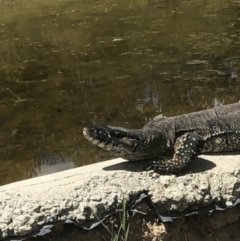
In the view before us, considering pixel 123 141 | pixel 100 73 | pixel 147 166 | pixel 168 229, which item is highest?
pixel 123 141

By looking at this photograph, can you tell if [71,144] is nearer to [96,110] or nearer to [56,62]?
[96,110]

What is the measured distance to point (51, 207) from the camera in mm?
3881

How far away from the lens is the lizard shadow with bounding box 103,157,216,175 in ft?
14.3

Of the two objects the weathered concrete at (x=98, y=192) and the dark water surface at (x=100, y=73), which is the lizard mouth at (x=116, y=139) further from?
the dark water surface at (x=100, y=73)

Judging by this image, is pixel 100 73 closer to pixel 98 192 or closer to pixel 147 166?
pixel 147 166

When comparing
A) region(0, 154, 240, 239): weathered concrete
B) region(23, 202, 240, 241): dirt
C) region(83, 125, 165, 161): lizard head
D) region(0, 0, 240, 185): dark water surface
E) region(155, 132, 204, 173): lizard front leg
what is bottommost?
region(0, 0, 240, 185): dark water surface

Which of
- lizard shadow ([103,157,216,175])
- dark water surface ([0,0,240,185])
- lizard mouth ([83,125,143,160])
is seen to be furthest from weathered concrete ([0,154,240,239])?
dark water surface ([0,0,240,185])

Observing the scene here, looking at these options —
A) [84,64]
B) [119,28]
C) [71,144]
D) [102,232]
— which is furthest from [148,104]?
[119,28]

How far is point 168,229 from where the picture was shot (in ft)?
13.4

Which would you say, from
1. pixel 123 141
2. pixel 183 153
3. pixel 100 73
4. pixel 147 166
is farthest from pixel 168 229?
pixel 100 73

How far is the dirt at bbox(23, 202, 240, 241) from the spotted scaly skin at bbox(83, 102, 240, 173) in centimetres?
39

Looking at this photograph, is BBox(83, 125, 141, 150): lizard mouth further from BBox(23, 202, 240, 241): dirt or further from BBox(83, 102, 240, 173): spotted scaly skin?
BBox(23, 202, 240, 241): dirt

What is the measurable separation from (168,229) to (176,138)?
2.78 ft

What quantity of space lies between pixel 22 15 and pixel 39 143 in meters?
9.77
